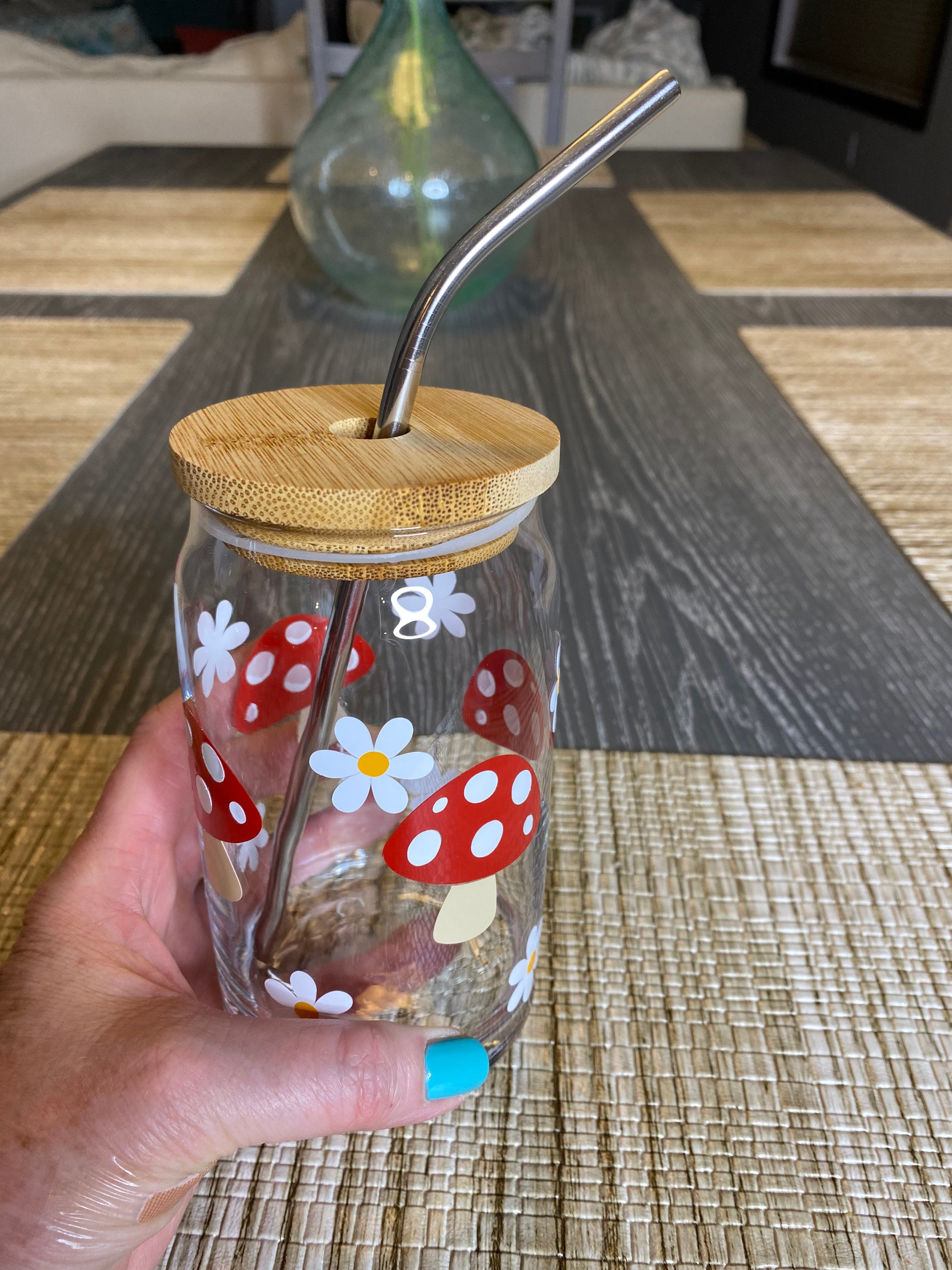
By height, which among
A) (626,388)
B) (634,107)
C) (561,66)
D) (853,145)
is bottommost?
(853,145)

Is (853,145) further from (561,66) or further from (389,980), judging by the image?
(389,980)

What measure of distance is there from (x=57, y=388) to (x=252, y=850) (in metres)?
0.54

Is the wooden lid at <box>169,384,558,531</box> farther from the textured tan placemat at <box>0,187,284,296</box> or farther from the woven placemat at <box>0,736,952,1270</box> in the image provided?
the textured tan placemat at <box>0,187,284,296</box>

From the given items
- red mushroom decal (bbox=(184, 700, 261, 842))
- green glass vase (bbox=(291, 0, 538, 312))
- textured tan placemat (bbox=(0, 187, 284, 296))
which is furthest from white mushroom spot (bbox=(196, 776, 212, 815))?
textured tan placemat (bbox=(0, 187, 284, 296))

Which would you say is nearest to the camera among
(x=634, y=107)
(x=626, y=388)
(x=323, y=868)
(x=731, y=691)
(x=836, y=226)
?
(x=634, y=107)

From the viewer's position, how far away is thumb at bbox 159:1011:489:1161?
0.23m

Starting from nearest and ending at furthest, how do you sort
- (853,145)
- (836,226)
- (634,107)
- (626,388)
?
(634,107), (626,388), (836,226), (853,145)

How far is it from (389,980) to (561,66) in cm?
163

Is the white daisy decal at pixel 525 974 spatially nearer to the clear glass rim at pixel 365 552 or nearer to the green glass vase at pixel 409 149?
the clear glass rim at pixel 365 552

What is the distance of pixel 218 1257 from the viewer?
0.75ft

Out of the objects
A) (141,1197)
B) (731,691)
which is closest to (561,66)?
(731,691)

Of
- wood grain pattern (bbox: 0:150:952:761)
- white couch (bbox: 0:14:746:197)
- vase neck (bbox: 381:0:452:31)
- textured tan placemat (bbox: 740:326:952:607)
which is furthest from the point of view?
white couch (bbox: 0:14:746:197)

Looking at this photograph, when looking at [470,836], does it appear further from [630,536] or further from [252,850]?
[630,536]

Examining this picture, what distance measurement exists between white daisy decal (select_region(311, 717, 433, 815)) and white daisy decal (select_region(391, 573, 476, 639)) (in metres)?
0.03
